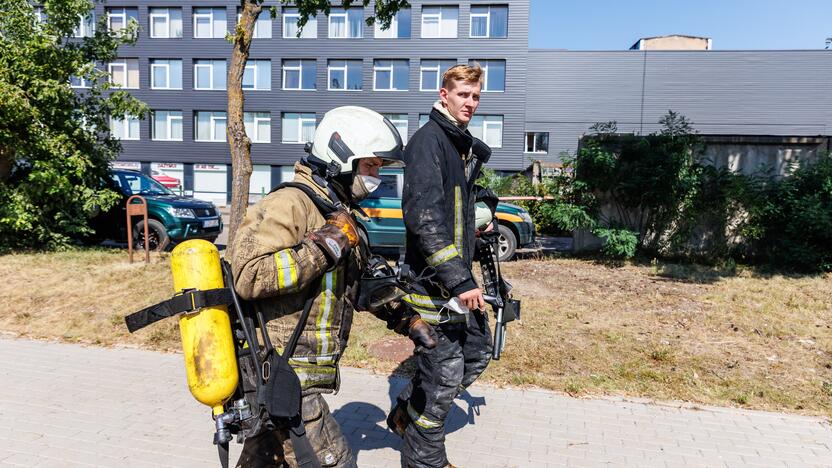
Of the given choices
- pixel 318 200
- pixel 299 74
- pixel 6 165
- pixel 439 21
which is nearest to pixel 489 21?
pixel 439 21

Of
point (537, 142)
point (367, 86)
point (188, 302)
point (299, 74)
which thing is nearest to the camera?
point (188, 302)

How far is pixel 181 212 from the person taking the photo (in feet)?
37.3

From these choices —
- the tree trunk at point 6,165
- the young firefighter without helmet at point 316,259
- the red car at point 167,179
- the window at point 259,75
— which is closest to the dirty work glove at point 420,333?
the young firefighter without helmet at point 316,259

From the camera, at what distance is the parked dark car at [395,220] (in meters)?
10.6

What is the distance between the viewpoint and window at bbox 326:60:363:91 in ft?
119

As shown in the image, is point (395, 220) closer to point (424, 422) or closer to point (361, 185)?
point (424, 422)

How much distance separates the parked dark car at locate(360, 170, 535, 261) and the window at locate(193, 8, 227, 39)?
100ft

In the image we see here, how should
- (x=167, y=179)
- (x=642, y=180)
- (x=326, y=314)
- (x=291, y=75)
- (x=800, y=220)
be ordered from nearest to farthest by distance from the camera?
(x=326, y=314) → (x=800, y=220) → (x=642, y=180) → (x=167, y=179) → (x=291, y=75)

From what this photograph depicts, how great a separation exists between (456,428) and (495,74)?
3313 cm

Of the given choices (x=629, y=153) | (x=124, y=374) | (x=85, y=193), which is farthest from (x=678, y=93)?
(x=124, y=374)

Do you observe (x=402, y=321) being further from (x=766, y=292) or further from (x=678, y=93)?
(x=678, y=93)

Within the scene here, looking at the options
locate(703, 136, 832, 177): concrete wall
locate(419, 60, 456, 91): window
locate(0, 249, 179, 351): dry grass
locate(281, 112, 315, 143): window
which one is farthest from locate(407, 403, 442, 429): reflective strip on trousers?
locate(281, 112, 315, 143): window

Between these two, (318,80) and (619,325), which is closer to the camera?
(619,325)

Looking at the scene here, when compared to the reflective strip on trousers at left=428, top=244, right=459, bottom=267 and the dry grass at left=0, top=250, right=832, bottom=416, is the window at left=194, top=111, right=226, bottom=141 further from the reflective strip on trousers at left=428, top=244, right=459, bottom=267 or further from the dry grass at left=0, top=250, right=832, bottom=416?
the reflective strip on trousers at left=428, top=244, right=459, bottom=267
